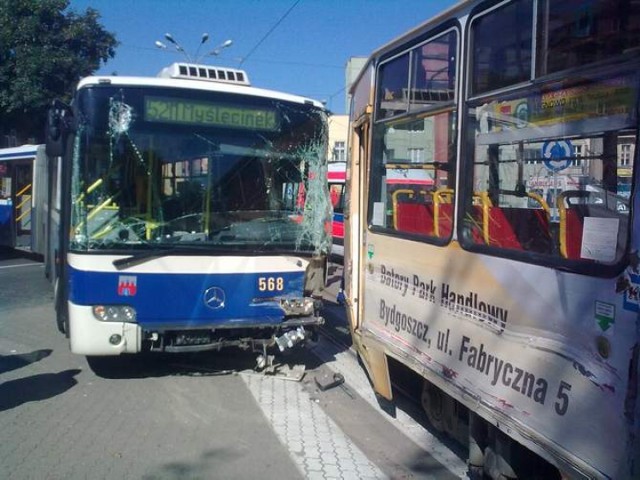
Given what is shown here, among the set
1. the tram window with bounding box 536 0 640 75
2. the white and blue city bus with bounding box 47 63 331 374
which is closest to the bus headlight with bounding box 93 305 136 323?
the white and blue city bus with bounding box 47 63 331 374

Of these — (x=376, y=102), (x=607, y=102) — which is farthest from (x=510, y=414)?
(x=376, y=102)

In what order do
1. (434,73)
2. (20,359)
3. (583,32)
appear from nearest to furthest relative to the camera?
(583,32) → (434,73) → (20,359)

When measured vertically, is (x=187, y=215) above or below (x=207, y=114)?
below

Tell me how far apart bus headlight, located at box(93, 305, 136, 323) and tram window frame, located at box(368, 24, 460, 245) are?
225cm

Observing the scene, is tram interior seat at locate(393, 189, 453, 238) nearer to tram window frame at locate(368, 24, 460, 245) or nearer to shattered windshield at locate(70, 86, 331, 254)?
tram window frame at locate(368, 24, 460, 245)

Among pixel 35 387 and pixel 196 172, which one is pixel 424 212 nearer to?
pixel 196 172

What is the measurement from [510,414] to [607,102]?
155 centimetres

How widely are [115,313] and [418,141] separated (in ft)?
9.96

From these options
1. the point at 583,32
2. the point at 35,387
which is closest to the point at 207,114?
the point at 35,387

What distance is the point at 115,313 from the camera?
5.50 metres

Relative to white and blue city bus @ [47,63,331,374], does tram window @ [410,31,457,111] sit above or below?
above

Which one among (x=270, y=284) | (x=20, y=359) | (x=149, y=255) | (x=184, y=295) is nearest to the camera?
(x=149, y=255)

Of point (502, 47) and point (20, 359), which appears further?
point (20, 359)

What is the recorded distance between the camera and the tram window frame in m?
3.84
